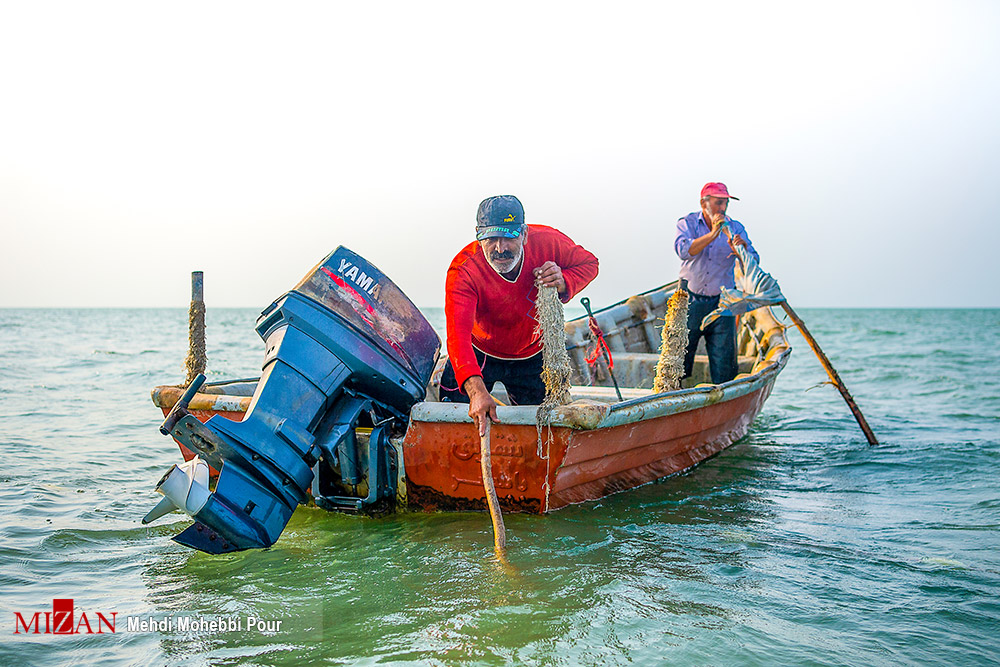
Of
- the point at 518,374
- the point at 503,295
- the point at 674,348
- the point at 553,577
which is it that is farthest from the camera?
the point at 674,348

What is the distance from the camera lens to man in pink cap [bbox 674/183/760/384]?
253 inches

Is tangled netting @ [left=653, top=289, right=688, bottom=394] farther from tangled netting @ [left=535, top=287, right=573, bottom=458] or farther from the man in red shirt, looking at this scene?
tangled netting @ [left=535, top=287, right=573, bottom=458]

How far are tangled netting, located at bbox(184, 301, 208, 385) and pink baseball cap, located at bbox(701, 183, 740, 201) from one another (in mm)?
4115

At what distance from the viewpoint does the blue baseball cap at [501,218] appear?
3951 millimetres

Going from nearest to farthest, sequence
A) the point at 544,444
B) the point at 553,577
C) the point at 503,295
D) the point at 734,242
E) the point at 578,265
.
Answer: the point at 553,577
the point at 544,444
the point at 503,295
the point at 578,265
the point at 734,242

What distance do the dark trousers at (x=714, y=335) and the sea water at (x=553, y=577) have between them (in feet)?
2.82

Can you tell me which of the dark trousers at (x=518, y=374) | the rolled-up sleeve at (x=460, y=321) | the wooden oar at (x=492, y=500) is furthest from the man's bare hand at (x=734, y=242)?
the wooden oar at (x=492, y=500)

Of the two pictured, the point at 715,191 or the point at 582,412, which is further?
the point at 715,191

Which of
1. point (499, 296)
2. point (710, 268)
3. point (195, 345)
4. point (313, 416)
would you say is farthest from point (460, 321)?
point (710, 268)

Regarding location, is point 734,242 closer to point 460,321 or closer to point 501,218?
point 501,218

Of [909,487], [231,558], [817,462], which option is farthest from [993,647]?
[817,462]

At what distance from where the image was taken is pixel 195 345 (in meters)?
4.77

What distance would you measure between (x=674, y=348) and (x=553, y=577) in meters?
2.55

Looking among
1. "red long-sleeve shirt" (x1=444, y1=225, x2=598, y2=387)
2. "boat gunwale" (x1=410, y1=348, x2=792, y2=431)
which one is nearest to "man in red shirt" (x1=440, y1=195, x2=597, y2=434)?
"red long-sleeve shirt" (x1=444, y1=225, x2=598, y2=387)
